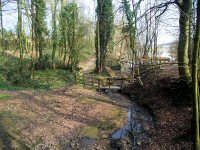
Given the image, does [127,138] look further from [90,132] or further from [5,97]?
[5,97]

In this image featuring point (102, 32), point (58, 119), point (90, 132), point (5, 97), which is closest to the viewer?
point (90, 132)

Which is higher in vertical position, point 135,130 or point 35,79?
point 35,79

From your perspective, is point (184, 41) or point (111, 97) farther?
point (111, 97)

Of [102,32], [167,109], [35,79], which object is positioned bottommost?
[167,109]

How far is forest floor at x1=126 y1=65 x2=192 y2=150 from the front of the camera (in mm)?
13102

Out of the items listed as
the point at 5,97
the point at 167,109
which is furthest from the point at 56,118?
the point at 167,109

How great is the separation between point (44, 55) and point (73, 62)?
413 cm

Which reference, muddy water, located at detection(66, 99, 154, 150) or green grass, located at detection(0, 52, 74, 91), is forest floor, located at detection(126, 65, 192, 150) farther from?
green grass, located at detection(0, 52, 74, 91)

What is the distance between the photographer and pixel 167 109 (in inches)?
737

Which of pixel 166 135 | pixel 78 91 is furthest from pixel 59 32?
pixel 166 135

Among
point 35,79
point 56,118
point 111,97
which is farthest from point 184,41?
point 35,79

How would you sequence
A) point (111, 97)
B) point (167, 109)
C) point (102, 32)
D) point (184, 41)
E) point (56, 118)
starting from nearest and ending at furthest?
point (184, 41) → point (56, 118) → point (167, 109) → point (111, 97) → point (102, 32)

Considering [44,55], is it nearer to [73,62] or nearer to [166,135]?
[73,62]

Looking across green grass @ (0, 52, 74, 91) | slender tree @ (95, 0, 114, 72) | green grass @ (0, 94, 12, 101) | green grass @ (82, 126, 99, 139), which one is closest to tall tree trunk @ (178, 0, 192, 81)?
green grass @ (82, 126, 99, 139)
